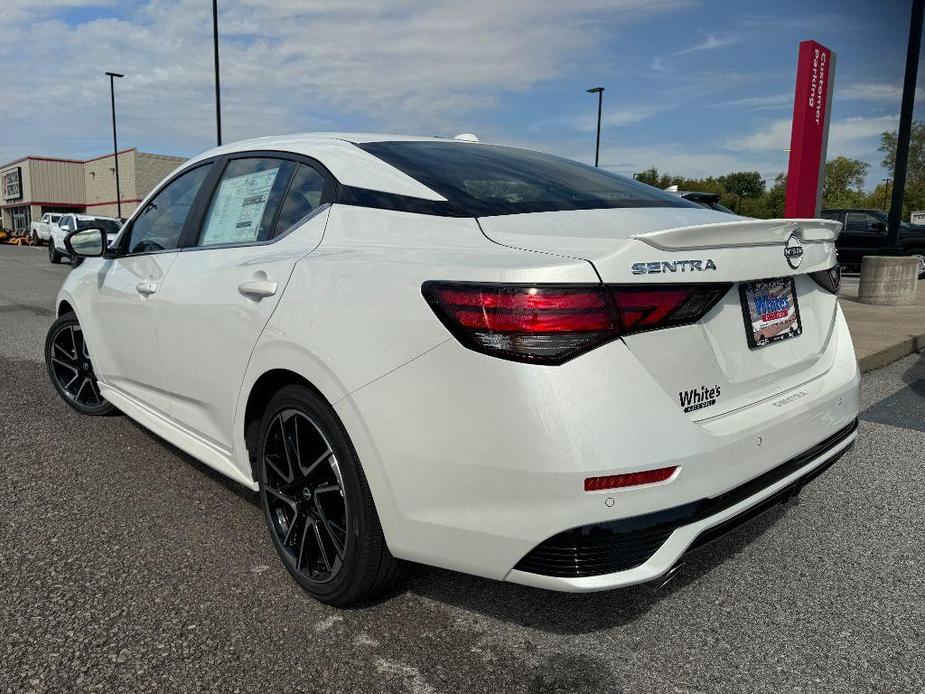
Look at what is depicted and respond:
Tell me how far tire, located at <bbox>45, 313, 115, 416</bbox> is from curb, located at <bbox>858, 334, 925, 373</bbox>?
552 cm

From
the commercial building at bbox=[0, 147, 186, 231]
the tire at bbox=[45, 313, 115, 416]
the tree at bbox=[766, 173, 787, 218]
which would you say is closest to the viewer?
the tire at bbox=[45, 313, 115, 416]

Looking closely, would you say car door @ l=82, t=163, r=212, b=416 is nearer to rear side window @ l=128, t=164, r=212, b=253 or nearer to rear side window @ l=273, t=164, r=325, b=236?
rear side window @ l=128, t=164, r=212, b=253

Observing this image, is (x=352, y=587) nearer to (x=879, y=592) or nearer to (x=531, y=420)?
(x=531, y=420)

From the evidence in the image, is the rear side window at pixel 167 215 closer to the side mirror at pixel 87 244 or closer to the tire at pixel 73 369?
the side mirror at pixel 87 244

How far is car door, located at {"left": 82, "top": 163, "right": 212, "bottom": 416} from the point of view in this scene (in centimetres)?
336

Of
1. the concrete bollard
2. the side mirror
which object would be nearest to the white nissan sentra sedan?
the side mirror

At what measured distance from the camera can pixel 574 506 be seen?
5.92ft

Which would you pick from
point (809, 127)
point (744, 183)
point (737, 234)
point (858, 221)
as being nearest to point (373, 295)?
point (737, 234)

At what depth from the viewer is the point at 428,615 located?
2373 mm

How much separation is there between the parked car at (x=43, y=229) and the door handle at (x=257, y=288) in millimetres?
39167

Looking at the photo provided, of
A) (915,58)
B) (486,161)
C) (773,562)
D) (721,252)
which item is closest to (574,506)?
(721,252)

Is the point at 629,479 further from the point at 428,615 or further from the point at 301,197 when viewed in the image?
the point at 301,197

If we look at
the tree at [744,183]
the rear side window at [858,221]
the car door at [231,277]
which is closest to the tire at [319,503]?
the car door at [231,277]

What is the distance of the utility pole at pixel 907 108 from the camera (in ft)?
33.6
